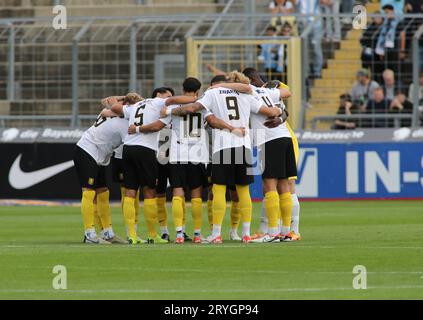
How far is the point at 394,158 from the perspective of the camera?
30.9 meters

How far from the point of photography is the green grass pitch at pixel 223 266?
13.0 m

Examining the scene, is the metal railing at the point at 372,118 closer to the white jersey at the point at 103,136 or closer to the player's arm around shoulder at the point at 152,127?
the white jersey at the point at 103,136

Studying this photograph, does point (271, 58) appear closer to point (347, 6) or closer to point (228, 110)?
point (347, 6)

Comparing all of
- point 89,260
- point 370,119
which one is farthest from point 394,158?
point 89,260

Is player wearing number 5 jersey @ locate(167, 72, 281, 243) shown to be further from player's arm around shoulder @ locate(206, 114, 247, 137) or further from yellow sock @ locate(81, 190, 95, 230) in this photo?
yellow sock @ locate(81, 190, 95, 230)

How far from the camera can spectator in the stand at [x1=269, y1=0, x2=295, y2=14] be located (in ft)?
113

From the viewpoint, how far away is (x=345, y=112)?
32281 mm

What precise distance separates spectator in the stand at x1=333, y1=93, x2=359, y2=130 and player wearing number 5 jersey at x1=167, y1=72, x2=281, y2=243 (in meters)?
13.7

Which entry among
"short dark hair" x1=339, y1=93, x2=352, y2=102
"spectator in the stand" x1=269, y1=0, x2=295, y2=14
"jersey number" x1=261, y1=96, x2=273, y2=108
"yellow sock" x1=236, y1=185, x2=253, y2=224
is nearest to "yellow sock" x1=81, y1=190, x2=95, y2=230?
"yellow sock" x1=236, y1=185, x2=253, y2=224

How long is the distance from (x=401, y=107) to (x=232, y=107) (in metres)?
14.5

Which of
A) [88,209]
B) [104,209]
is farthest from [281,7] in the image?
[88,209]

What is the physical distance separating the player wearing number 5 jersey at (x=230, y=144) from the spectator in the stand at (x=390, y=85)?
46.6 ft

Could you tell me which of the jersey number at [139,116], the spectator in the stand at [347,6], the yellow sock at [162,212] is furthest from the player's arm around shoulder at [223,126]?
the spectator in the stand at [347,6]

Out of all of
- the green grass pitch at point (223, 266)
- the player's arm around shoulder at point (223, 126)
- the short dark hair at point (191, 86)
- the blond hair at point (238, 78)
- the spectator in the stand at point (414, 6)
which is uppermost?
the spectator in the stand at point (414, 6)
